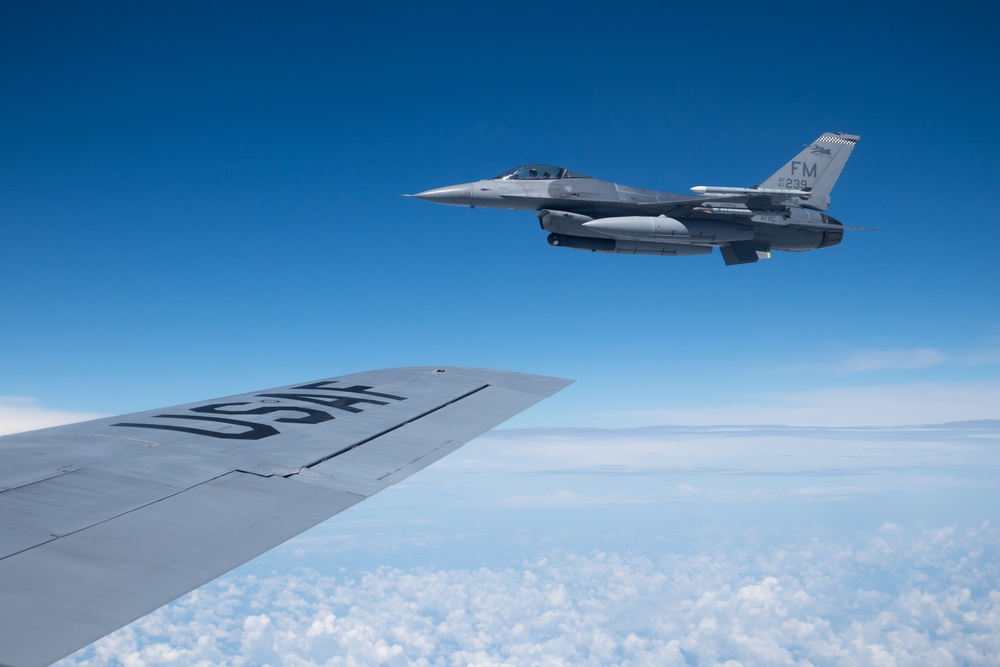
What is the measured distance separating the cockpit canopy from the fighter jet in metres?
0.03

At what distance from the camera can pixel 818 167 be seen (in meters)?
25.8

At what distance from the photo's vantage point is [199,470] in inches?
Answer: 195

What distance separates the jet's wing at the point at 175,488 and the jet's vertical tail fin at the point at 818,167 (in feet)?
69.9

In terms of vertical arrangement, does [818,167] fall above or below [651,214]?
above

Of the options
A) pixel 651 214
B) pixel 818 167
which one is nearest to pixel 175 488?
pixel 651 214

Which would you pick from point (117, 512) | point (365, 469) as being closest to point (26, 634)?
point (117, 512)

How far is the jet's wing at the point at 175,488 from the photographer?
3.00m

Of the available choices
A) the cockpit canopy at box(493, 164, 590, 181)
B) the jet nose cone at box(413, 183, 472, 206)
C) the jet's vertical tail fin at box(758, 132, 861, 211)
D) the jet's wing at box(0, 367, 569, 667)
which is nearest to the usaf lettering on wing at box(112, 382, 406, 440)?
the jet's wing at box(0, 367, 569, 667)

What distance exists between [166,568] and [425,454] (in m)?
3.01

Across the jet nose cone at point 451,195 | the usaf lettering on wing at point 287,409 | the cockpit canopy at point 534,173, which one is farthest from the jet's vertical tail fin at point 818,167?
the usaf lettering on wing at point 287,409

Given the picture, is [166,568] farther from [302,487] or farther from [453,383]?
[453,383]

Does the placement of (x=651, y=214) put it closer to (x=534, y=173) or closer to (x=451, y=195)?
(x=534, y=173)

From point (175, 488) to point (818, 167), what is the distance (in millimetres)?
26966

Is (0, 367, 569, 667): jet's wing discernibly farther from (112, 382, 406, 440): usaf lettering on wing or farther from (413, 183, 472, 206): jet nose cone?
(413, 183, 472, 206): jet nose cone
